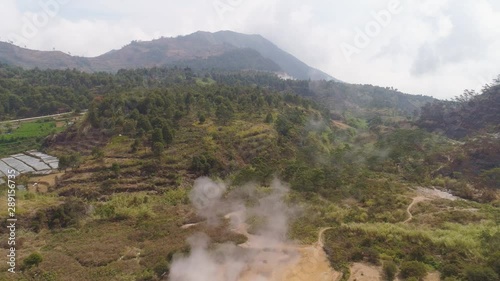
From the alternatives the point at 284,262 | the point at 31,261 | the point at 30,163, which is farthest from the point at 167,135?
the point at 284,262

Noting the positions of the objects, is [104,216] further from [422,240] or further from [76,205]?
[422,240]

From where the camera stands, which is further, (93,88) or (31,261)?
(93,88)

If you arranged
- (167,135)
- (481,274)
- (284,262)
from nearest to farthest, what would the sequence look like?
(481,274), (284,262), (167,135)

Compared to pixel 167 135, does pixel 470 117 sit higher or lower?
higher

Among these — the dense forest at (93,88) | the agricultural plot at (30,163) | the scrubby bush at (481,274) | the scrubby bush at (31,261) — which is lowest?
the agricultural plot at (30,163)

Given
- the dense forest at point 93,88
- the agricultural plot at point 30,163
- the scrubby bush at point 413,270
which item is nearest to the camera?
the scrubby bush at point 413,270

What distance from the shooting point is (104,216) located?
30.1 metres

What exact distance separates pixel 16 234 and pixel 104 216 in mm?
6444

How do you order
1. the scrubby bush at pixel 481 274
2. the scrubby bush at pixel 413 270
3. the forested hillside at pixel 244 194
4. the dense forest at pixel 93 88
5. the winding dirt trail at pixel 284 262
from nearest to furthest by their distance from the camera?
the scrubby bush at pixel 481 274 < the scrubby bush at pixel 413 270 < the winding dirt trail at pixel 284 262 < the forested hillside at pixel 244 194 < the dense forest at pixel 93 88

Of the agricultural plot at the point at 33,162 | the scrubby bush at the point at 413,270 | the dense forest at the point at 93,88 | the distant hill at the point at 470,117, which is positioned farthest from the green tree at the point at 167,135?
the distant hill at the point at 470,117

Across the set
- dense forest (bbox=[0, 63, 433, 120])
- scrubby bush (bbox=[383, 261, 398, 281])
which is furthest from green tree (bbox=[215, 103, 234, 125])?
scrubby bush (bbox=[383, 261, 398, 281])

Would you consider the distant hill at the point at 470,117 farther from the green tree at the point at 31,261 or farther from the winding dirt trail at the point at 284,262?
the green tree at the point at 31,261

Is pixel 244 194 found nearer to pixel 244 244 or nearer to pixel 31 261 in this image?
pixel 244 244

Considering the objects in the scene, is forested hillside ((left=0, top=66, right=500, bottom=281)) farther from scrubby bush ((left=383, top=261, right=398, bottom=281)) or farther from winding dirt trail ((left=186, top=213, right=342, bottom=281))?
winding dirt trail ((left=186, top=213, right=342, bottom=281))
